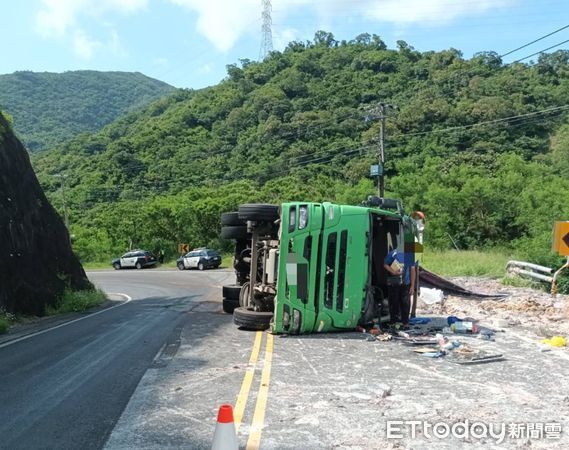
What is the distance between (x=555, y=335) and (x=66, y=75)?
170990 mm

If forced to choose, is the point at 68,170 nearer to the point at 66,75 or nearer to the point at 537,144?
the point at 537,144

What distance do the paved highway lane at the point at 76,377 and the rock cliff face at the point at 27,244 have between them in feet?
8.35

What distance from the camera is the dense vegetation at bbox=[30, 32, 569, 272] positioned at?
134ft

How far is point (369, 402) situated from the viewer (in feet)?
19.3

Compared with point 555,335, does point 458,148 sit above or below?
above

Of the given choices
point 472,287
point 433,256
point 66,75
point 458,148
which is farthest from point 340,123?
point 66,75

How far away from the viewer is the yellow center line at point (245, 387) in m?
5.45

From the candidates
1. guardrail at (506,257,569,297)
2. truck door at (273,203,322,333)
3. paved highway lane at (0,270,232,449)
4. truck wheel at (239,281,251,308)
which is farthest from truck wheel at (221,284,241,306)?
guardrail at (506,257,569,297)

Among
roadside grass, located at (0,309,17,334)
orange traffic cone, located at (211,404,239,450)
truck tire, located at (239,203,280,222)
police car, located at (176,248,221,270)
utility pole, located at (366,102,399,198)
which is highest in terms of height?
utility pole, located at (366,102,399,198)

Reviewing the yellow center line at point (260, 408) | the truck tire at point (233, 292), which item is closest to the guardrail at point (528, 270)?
the truck tire at point (233, 292)

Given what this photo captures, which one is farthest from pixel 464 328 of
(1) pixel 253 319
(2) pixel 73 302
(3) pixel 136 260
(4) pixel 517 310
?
(3) pixel 136 260

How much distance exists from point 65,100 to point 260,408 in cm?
14670

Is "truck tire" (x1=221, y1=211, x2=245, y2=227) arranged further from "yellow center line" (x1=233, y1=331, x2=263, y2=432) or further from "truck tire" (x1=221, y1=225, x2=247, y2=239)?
"yellow center line" (x1=233, y1=331, x2=263, y2=432)

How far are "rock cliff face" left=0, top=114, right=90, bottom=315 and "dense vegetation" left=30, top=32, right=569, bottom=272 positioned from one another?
847 inches
